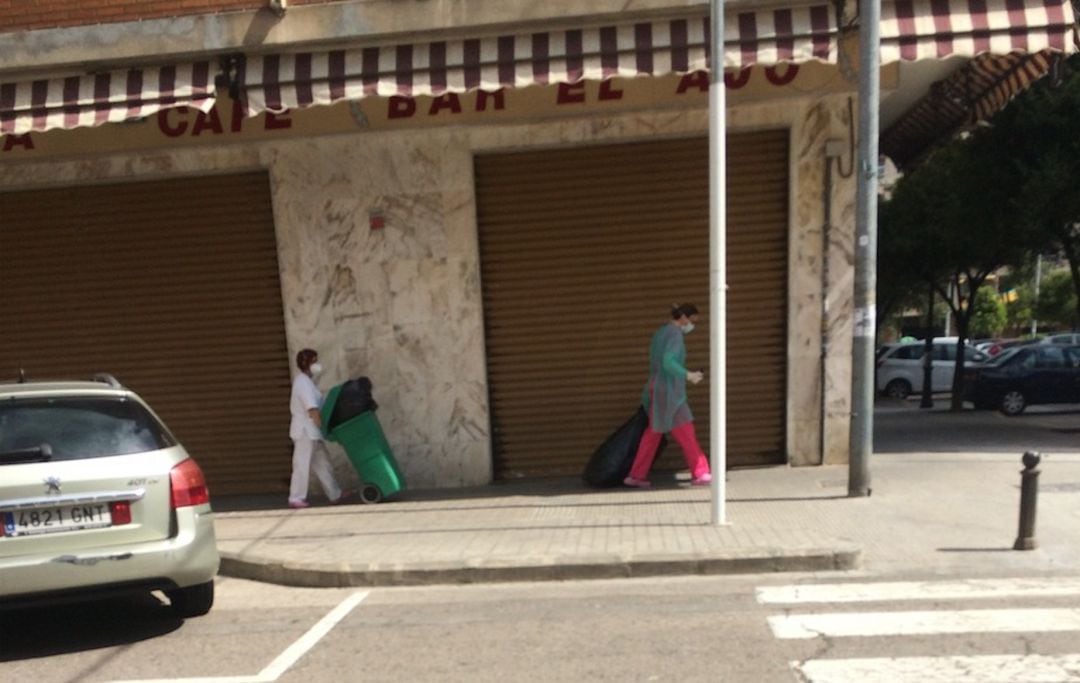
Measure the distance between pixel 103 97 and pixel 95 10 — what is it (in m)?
1.29

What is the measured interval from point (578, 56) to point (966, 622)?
18.0 ft

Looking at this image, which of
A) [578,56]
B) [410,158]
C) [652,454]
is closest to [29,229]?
→ [410,158]

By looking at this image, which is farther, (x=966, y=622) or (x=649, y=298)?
(x=649, y=298)

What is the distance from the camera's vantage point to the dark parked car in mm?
17766

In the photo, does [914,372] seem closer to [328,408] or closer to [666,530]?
[666,530]

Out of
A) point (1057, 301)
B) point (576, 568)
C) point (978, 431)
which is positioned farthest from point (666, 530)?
point (1057, 301)

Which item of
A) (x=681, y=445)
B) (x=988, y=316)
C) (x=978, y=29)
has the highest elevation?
(x=978, y=29)

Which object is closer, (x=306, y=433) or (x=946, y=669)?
(x=946, y=669)

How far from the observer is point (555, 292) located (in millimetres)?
9320

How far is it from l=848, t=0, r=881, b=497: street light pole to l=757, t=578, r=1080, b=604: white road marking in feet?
7.05

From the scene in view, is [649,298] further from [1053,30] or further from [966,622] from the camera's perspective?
[966,622]

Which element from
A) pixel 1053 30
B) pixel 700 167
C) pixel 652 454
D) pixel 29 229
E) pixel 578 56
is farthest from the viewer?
pixel 29 229

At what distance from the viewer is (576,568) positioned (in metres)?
5.99

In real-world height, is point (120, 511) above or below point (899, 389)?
above
